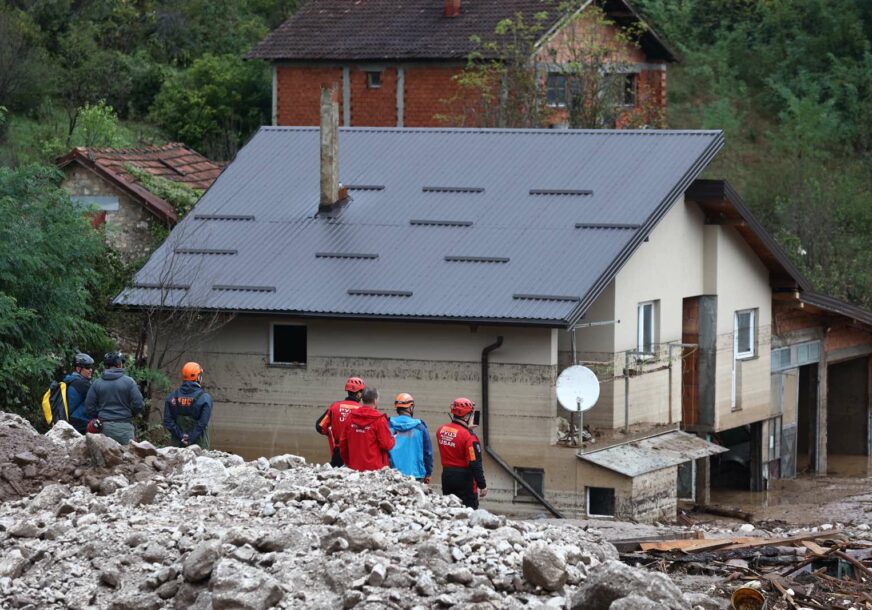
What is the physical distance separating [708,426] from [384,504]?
1309cm

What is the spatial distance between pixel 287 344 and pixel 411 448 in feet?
23.8

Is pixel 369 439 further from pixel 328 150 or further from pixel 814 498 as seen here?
pixel 814 498

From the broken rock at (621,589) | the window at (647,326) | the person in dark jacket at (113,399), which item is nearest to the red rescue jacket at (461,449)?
the person in dark jacket at (113,399)

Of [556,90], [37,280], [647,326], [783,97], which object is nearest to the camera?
[37,280]

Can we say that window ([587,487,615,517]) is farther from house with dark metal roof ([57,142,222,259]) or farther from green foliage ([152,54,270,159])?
green foliage ([152,54,270,159])

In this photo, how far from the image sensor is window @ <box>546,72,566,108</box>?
40406mm

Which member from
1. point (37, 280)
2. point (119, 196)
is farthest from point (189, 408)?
point (119, 196)

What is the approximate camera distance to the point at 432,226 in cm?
2409

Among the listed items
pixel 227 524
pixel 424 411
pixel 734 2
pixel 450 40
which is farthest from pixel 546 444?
pixel 734 2

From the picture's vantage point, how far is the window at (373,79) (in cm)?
4303

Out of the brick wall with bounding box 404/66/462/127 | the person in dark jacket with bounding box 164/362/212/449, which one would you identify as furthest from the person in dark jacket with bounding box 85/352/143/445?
the brick wall with bounding box 404/66/462/127

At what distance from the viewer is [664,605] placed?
38.3ft

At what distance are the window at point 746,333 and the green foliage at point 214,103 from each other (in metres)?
18.0

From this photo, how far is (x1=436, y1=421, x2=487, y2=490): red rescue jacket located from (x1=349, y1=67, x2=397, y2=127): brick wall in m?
26.6
